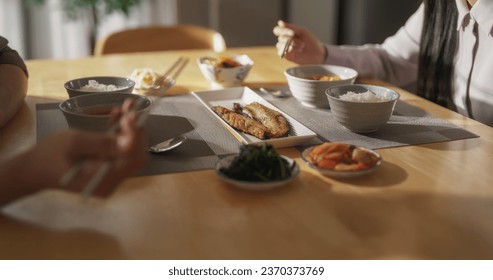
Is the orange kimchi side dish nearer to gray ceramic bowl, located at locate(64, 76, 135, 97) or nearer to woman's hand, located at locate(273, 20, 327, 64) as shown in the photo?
gray ceramic bowl, located at locate(64, 76, 135, 97)

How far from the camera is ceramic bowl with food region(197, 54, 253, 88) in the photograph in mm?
Answer: 1751

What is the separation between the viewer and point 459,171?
1121mm

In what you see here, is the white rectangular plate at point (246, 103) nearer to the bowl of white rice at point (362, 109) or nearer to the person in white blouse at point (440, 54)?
the bowl of white rice at point (362, 109)

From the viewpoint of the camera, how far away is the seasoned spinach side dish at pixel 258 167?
1.01 metres

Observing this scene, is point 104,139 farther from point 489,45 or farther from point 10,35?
point 10,35

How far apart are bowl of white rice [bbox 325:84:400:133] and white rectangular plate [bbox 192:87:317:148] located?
98 millimetres

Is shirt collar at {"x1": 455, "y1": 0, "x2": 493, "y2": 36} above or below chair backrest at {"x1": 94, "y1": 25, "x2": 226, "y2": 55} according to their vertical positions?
above

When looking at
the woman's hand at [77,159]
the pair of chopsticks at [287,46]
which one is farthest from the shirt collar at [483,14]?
the woman's hand at [77,159]

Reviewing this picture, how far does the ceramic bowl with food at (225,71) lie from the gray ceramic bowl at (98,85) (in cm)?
32

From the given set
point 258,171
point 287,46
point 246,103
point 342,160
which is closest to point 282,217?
point 258,171

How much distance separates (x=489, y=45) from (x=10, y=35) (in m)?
2.96

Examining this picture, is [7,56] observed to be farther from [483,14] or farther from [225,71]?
[483,14]

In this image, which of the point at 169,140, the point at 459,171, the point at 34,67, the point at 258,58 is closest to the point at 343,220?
the point at 459,171

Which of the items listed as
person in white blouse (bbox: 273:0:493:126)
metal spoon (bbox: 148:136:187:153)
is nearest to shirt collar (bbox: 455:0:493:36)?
person in white blouse (bbox: 273:0:493:126)
